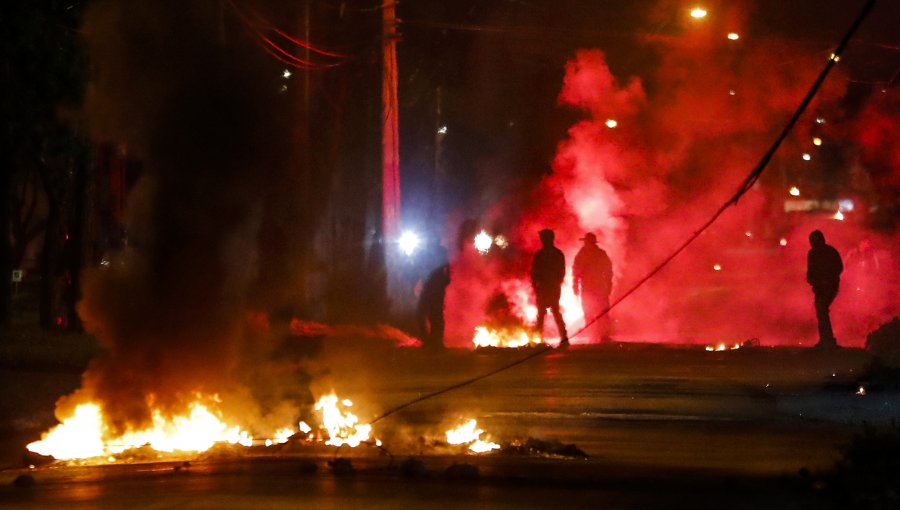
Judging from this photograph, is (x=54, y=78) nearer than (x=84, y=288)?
No

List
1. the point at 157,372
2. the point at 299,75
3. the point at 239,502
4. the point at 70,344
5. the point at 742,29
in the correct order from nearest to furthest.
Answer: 1. the point at 239,502
2. the point at 157,372
3. the point at 70,344
4. the point at 299,75
5. the point at 742,29

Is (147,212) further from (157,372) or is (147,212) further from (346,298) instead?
(346,298)

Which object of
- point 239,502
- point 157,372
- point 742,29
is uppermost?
point 742,29

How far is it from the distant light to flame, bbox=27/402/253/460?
19520mm

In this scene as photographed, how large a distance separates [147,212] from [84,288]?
0.97m

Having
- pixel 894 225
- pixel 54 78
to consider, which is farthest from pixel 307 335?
pixel 894 225

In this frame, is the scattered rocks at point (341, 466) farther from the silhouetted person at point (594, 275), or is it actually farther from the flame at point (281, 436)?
the silhouetted person at point (594, 275)

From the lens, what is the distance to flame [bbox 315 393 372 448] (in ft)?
32.5

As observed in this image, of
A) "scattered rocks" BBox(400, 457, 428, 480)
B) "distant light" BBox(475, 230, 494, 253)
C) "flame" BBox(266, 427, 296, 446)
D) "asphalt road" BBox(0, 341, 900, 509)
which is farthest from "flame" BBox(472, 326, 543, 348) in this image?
"scattered rocks" BBox(400, 457, 428, 480)

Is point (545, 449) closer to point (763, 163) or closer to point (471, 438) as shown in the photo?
point (471, 438)

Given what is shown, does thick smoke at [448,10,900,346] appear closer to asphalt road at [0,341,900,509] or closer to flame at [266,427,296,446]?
asphalt road at [0,341,900,509]

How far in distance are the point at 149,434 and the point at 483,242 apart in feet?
69.7

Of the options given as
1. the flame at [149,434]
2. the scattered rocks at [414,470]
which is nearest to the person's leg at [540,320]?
the flame at [149,434]

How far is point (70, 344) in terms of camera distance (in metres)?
20.4
